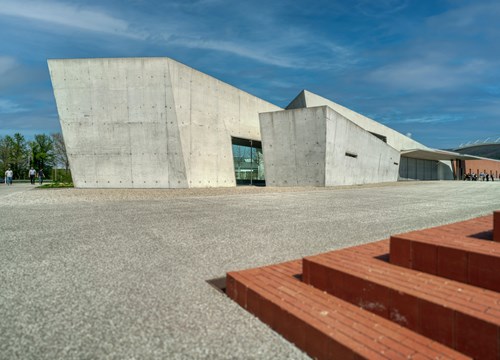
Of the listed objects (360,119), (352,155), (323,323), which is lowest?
(323,323)

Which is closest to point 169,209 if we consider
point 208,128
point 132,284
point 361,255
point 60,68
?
point 132,284

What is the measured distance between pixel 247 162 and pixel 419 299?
85.4ft

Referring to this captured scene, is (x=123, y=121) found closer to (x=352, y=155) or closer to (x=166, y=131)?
(x=166, y=131)

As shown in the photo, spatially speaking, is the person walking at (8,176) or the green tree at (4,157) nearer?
the person walking at (8,176)

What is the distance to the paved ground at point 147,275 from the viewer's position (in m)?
2.47

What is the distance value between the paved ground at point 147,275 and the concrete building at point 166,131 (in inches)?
409

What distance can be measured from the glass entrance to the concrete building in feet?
12.5

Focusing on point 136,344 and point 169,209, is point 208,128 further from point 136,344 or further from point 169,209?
point 136,344

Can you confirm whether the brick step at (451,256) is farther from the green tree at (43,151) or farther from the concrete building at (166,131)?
the green tree at (43,151)

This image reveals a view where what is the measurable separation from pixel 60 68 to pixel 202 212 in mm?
15146

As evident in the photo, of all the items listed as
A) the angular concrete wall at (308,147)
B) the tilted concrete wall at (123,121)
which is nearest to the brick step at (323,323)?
the tilted concrete wall at (123,121)

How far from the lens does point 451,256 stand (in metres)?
2.77

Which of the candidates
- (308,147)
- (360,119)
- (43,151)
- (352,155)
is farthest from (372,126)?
(43,151)

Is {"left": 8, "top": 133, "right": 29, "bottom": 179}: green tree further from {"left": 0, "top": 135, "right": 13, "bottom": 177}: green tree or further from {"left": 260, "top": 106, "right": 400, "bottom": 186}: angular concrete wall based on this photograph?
{"left": 260, "top": 106, "right": 400, "bottom": 186}: angular concrete wall
